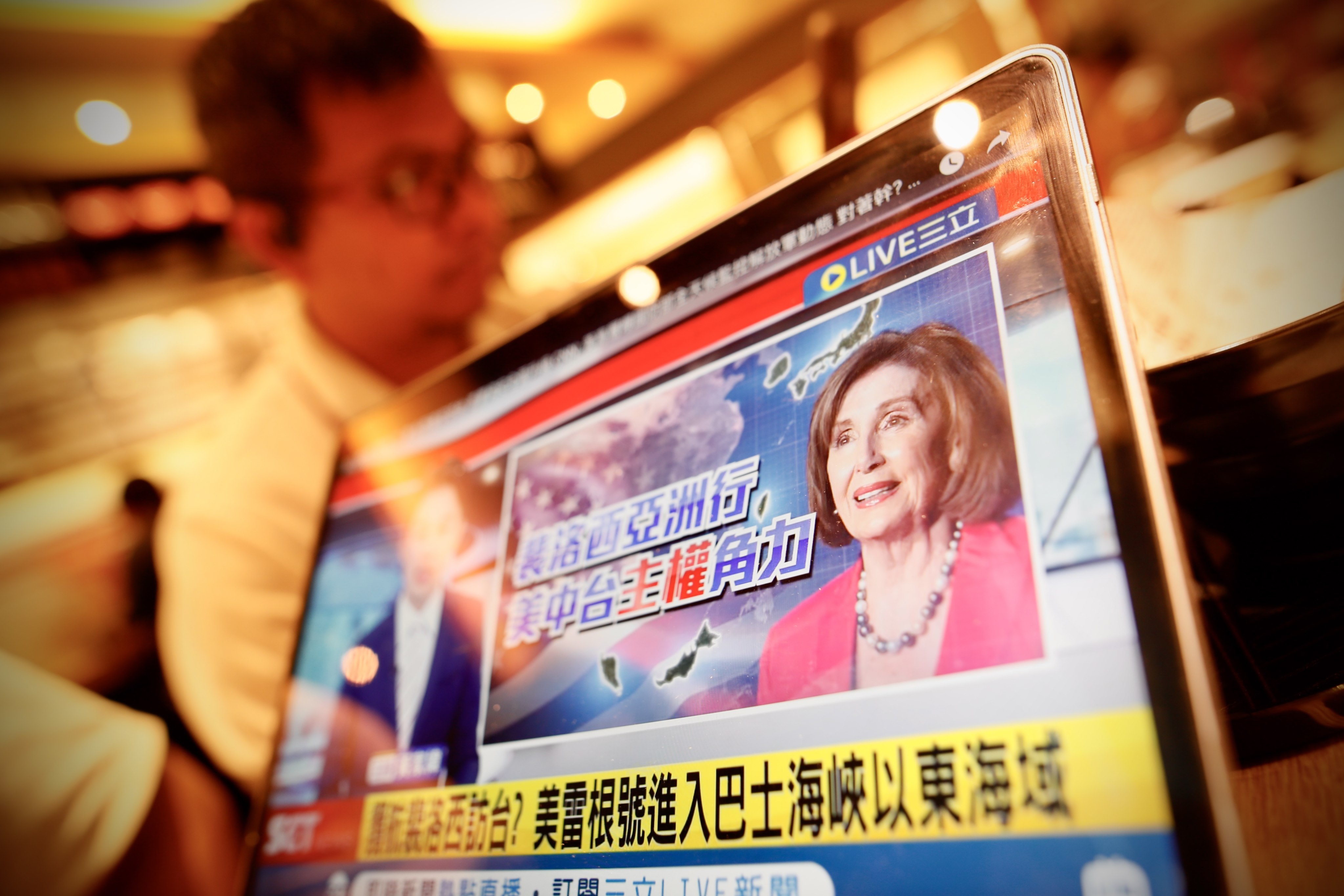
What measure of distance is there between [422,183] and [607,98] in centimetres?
77

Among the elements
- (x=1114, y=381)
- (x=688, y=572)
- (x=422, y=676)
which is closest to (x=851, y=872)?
(x=688, y=572)

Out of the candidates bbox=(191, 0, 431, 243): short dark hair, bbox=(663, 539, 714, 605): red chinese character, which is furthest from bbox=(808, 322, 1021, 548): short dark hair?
bbox=(191, 0, 431, 243): short dark hair

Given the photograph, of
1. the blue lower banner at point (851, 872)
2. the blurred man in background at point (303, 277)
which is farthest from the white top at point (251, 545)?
the blue lower banner at point (851, 872)

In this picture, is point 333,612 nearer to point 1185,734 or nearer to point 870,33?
point 1185,734

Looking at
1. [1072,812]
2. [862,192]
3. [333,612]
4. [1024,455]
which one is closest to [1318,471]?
[1024,455]

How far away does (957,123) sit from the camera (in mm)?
746

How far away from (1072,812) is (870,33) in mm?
1744

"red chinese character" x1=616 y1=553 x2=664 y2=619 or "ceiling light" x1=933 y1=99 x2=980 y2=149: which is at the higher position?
"ceiling light" x1=933 y1=99 x2=980 y2=149

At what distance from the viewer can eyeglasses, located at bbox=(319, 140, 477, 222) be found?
168 cm

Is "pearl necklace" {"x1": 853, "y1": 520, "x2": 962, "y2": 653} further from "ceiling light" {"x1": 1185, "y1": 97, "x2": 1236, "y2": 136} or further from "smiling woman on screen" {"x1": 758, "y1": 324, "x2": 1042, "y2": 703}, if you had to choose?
A: "ceiling light" {"x1": 1185, "y1": 97, "x2": 1236, "y2": 136}

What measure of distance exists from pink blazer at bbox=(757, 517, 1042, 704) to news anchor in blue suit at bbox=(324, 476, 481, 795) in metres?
0.44

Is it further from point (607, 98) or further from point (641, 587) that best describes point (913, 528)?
point (607, 98)

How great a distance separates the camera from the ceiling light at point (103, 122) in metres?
1.79

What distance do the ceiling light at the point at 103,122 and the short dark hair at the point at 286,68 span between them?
0.31m
